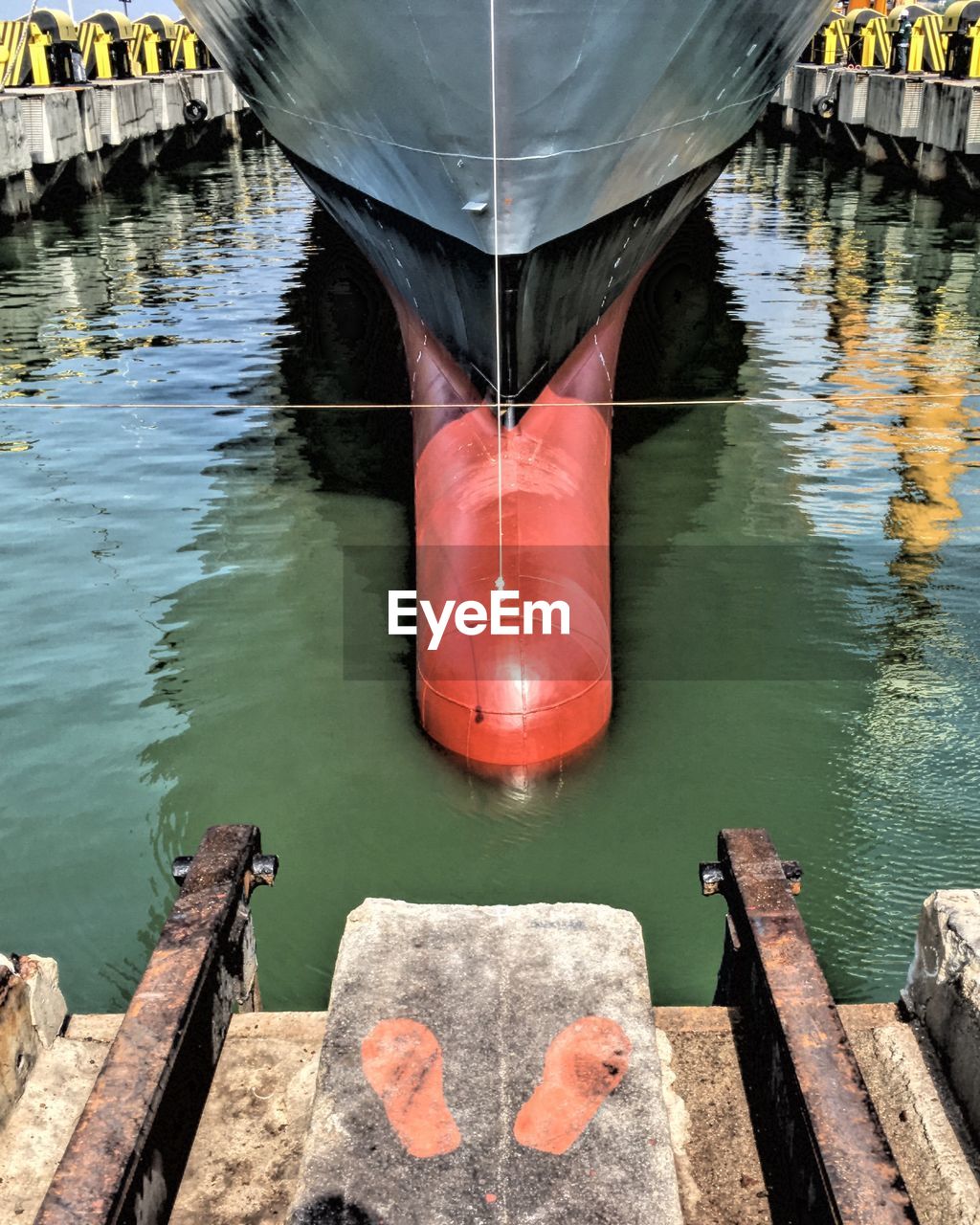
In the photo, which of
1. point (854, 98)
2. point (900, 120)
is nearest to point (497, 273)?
point (900, 120)

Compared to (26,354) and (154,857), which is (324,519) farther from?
(26,354)

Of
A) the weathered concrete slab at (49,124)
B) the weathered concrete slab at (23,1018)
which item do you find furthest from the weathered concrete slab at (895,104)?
the weathered concrete slab at (23,1018)

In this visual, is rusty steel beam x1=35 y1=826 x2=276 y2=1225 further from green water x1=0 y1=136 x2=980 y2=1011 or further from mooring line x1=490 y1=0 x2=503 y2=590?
mooring line x1=490 y1=0 x2=503 y2=590

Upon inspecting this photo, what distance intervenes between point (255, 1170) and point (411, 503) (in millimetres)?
5507

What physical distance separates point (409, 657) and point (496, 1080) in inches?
137

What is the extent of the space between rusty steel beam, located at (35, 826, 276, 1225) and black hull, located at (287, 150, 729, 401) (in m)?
3.55

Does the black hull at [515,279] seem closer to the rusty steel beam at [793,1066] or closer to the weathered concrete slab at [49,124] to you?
the rusty steel beam at [793,1066]

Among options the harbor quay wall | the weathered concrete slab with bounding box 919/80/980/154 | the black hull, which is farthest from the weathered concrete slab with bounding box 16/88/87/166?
the weathered concrete slab with bounding box 919/80/980/154

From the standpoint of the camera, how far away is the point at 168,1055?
98.0 inches

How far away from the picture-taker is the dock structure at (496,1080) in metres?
2.35

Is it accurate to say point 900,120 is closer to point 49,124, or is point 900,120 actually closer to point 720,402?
point 49,124
